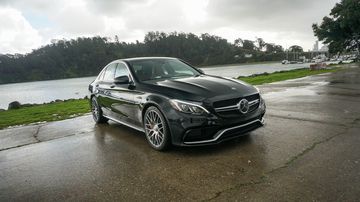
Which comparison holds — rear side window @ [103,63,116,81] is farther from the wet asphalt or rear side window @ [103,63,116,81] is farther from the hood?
the hood

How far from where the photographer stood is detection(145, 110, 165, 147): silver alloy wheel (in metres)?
5.02

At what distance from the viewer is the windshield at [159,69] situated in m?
5.96

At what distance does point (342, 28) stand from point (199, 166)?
38.9m

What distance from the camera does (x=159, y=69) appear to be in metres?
6.23

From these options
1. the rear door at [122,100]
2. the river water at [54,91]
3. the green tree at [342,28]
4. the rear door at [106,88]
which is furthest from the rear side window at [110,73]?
the green tree at [342,28]

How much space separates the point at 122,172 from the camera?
4.39m

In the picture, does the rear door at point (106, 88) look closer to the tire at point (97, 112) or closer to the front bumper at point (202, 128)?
the tire at point (97, 112)

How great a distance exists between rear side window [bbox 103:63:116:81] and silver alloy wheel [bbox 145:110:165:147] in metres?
2.00

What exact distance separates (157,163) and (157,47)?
368 feet

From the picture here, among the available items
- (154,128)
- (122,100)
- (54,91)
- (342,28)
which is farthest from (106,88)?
(54,91)

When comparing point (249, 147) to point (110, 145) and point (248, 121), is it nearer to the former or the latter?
point (248, 121)

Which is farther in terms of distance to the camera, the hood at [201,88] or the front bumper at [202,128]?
the hood at [201,88]

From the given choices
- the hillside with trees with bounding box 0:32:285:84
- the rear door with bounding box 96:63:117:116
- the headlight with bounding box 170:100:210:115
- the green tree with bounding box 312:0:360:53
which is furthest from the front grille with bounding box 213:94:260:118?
the hillside with trees with bounding box 0:32:285:84

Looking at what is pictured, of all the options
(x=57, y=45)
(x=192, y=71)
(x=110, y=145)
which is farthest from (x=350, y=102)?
(x=57, y=45)
